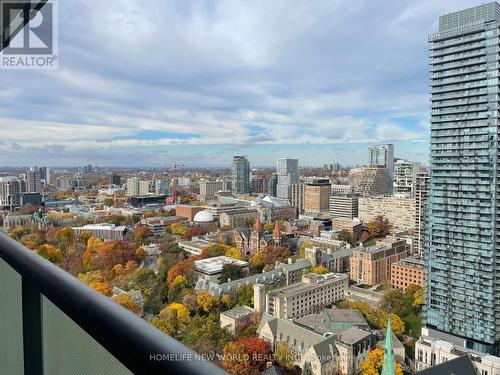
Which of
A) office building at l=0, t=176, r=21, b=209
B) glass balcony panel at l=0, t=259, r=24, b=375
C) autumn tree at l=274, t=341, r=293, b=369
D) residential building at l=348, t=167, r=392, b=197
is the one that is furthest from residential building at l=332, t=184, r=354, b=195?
glass balcony panel at l=0, t=259, r=24, b=375

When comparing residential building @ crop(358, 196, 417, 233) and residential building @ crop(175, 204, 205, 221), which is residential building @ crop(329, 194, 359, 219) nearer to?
residential building @ crop(358, 196, 417, 233)

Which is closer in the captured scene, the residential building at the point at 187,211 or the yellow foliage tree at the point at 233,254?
the yellow foliage tree at the point at 233,254

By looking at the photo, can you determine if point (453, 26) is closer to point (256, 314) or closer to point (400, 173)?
point (256, 314)

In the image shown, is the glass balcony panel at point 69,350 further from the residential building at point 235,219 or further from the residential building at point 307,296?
the residential building at point 235,219

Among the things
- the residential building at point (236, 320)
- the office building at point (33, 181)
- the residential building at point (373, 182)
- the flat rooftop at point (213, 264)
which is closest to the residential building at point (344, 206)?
the residential building at point (373, 182)

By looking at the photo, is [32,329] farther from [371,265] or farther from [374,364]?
[371,265]

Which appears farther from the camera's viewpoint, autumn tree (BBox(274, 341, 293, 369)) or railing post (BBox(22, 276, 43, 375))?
autumn tree (BBox(274, 341, 293, 369))

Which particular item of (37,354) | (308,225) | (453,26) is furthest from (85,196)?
(37,354)
